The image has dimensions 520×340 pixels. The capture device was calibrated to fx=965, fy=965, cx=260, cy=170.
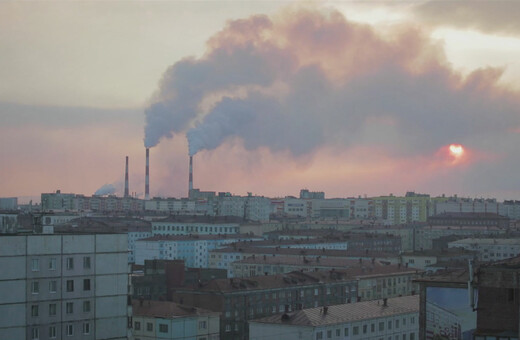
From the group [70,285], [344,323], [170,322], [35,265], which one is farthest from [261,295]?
[35,265]

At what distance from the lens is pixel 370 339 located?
4350cm

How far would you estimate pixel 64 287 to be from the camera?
29.6 meters

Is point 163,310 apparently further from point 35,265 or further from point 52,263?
point 35,265

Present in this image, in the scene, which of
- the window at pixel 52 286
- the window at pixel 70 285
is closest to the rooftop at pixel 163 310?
the window at pixel 70 285

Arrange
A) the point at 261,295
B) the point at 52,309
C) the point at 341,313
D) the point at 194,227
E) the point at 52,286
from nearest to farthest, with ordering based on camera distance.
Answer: the point at 52,309 → the point at 52,286 → the point at 341,313 → the point at 261,295 → the point at 194,227

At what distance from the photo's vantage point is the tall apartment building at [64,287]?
28.5m

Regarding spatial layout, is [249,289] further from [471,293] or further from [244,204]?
[244,204]

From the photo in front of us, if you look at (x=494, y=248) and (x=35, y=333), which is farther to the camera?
(x=494, y=248)

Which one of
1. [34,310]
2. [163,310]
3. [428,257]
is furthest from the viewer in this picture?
[428,257]

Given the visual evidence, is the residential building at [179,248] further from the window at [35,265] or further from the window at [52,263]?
the window at [35,265]

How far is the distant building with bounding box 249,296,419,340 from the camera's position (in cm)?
4131

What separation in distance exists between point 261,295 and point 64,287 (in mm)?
26258

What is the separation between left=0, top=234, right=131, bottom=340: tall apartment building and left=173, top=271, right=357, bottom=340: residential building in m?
20.6

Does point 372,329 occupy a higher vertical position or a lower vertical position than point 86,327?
lower
